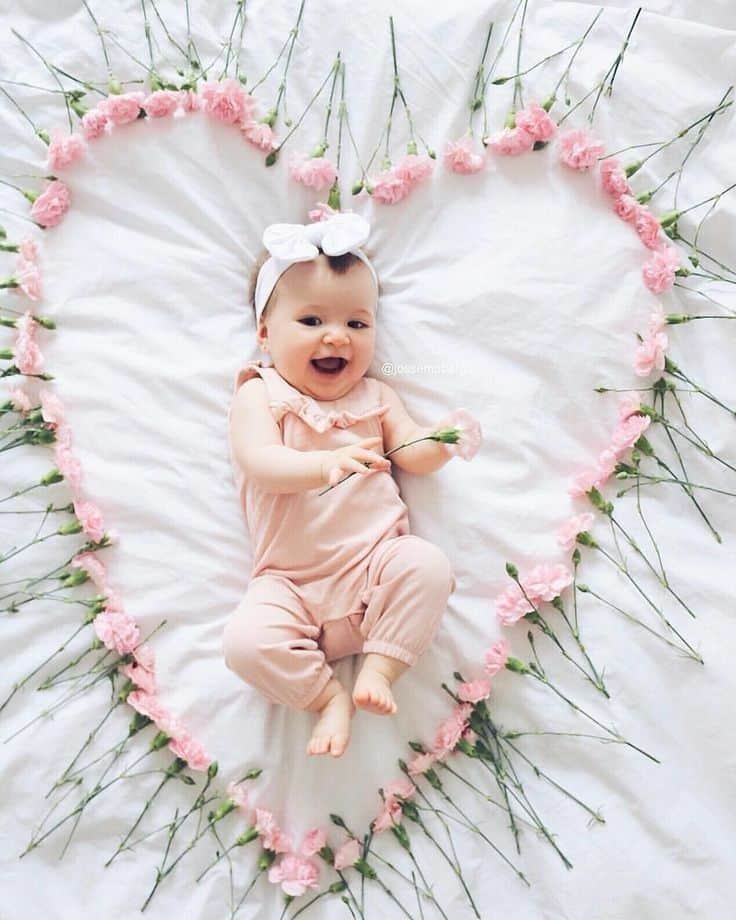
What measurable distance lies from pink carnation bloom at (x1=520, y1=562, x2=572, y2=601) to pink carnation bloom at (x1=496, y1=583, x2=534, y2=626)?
1cm

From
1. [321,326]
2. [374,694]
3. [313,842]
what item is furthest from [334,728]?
[321,326]

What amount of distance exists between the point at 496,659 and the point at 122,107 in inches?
36.3

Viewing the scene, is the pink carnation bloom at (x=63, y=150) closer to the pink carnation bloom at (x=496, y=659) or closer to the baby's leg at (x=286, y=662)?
the baby's leg at (x=286, y=662)

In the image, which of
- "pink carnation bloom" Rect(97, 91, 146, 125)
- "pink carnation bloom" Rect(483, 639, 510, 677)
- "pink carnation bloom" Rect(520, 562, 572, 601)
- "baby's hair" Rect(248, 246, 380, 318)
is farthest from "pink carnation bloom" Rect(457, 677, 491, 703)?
"pink carnation bloom" Rect(97, 91, 146, 125)

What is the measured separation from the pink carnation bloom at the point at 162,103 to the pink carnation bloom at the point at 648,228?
679mm

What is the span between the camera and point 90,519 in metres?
1.16

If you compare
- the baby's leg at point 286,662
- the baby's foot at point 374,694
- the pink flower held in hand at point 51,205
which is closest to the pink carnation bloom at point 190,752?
the baby's leg at point 286,662

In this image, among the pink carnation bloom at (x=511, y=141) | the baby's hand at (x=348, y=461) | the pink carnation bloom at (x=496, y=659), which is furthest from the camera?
the pink carnation bloom at (x=511, y=141)

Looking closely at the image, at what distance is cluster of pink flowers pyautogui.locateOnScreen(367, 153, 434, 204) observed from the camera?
4.10 ft

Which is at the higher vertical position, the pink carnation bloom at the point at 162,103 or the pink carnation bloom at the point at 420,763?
the pink carnation bloom at the point at 162,103

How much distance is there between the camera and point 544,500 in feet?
3.94

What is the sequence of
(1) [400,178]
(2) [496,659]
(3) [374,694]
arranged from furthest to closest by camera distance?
1. (1) [400,178]
2. (2) [496,659]
3. (3) [374,694]

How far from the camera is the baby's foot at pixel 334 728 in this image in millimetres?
1044

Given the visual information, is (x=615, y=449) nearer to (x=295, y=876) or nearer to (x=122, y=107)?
(x=295, y=876)
